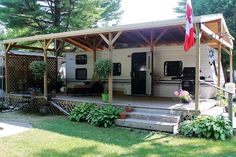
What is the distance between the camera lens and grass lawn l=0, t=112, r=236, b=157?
17.5 ft

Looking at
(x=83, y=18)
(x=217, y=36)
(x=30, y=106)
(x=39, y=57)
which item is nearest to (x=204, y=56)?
(x=217, y=36)

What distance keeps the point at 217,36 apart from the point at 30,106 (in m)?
7.14

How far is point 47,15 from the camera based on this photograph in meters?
17.4

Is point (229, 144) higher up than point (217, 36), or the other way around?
point (217, 36)

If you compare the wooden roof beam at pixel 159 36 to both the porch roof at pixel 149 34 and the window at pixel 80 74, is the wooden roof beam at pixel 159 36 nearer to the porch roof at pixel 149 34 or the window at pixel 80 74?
the porch roof at pixel 149 34

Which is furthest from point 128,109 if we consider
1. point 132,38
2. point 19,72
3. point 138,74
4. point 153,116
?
point 19,72

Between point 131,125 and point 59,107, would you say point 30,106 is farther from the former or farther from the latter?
point 131,125

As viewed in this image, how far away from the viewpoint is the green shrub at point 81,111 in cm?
867

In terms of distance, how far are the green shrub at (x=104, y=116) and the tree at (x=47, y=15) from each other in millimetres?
9850

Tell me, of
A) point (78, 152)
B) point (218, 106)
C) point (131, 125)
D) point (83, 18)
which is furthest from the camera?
point (83, 18)

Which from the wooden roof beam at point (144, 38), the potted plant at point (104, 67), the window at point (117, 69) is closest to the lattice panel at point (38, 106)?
the potted plant at point (104, 67)

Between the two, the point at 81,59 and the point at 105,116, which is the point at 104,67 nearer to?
the point at 105,116

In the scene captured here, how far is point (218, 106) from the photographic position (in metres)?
9.31

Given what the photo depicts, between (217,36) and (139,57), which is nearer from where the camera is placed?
(217,36)
